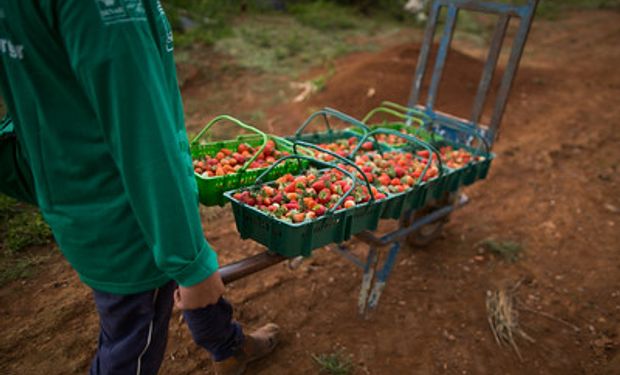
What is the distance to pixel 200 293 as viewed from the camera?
1.22m

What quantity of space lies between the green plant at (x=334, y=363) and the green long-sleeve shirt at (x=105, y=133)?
5.36 ft

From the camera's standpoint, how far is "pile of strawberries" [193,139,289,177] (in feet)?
7.50

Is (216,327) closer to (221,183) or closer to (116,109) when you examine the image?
(221,183)

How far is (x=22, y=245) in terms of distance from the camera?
3.31 m

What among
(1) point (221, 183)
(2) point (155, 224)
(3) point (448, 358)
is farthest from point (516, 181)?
(2) point (155, 224)

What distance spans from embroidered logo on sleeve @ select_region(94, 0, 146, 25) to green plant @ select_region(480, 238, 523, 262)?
12.1 ft

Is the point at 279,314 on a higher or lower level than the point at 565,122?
lower

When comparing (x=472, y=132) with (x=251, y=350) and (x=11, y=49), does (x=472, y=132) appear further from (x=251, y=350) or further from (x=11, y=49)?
(x=11, y=49)

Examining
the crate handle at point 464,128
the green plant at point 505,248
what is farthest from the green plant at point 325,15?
the green plant at point 505,248

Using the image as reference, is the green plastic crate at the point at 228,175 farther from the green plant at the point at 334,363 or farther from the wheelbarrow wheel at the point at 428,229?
the wheelbarrow wheel at the point at 428,229

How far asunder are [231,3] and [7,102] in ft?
39.2

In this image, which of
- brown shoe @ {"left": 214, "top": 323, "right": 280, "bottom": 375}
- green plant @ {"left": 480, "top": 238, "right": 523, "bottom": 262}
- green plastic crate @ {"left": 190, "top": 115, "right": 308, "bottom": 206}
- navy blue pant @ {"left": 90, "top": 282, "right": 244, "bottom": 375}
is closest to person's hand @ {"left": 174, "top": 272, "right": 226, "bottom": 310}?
navy blue pant @ {"left": 90, "top": 282, "right": 244, "bottom": 375}

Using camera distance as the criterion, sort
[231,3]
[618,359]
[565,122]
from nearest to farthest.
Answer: [618,359], [565,122], [231,3]

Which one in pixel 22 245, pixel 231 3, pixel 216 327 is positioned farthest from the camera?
pixel 231 3
